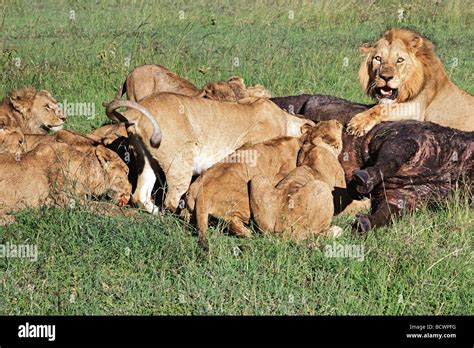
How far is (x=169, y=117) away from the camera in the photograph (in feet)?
21.9

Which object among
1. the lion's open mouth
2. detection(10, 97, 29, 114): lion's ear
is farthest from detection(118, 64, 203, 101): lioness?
the lion's open mouth

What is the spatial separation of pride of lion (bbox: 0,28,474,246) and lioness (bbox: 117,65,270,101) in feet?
0.07

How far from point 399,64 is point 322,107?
887 mm

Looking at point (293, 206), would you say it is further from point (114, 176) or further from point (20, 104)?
point (20, 104)

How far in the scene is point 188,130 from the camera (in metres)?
6.79

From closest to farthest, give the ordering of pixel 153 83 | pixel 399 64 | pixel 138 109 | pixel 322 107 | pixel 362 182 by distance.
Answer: pixel 362 182 < pixel 138 109 < pixel 399 64 < pixel 322 107 < pixel 153 83

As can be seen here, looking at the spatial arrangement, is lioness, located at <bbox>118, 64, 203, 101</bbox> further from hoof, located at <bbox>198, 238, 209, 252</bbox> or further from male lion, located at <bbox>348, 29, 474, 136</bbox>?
hoof, located at <bbox>198, 238, 209, 252</bbox>

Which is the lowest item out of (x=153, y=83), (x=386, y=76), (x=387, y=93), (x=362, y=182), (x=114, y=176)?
(x=114, y=176)

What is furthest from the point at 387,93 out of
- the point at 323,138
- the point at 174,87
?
the point at 174,87

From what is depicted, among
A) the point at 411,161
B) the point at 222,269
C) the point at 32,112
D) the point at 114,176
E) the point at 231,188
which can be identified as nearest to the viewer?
the point at 222,269

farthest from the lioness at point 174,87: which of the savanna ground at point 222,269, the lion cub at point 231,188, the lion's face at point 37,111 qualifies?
the lion cub at point 231,188

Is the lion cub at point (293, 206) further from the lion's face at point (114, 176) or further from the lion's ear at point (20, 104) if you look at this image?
the lion's ear at point (20, 104)

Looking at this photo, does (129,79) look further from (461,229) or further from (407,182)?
(461,229)

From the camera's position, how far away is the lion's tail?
20.7 ft
